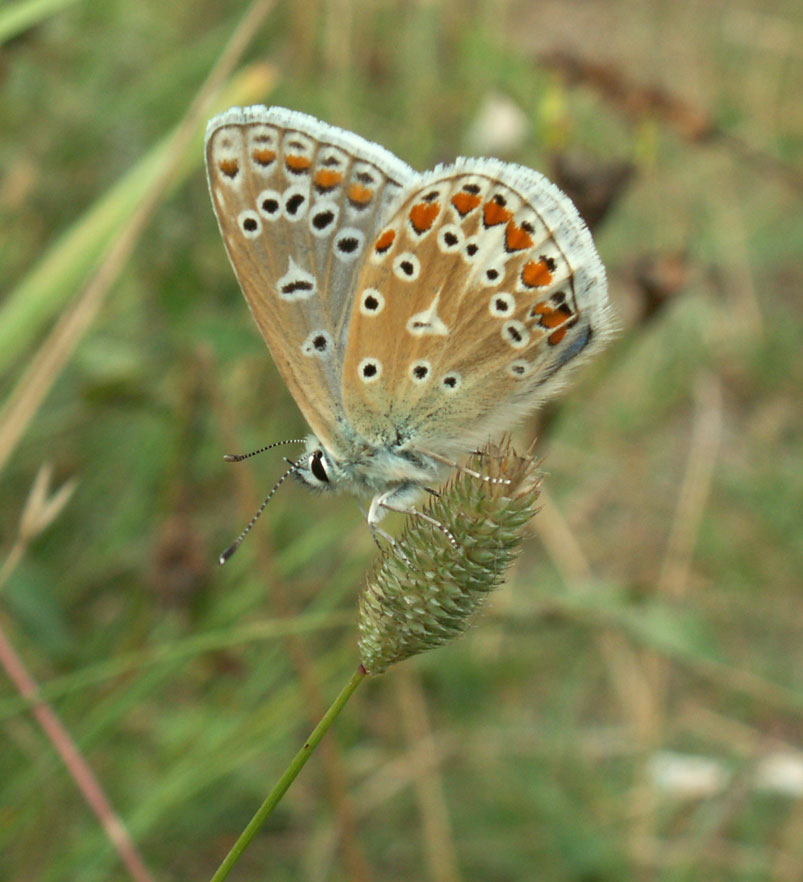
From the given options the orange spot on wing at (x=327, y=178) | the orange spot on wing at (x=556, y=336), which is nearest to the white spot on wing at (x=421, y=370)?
the orange spot on wing at (x=556, y=336)

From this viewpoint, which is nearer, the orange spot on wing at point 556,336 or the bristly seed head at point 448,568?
the bristly seed head at point 448,568

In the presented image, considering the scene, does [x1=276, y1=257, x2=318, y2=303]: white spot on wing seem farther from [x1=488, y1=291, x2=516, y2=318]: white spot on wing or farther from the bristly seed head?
the bristly seed head

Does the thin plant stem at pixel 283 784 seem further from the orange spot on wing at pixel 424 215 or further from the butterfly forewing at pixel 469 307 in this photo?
the orange spot on wing at pixel 424 215

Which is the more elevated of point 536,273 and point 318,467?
point 536,273

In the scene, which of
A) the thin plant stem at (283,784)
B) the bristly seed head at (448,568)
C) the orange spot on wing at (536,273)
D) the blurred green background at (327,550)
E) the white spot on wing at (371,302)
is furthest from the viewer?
the blurred green background at (327,550)

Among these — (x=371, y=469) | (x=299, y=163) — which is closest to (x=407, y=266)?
(x=299, y=163)

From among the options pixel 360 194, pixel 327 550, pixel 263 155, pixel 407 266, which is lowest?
pixel 327 550

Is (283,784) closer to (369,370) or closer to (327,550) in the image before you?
(369,370)
